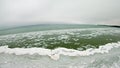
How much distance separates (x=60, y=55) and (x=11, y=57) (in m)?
1.93

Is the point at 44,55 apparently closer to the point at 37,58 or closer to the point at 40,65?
the point at 37,58

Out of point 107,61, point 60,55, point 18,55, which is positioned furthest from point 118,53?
point 18,55

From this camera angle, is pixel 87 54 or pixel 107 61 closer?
pixel 107 61

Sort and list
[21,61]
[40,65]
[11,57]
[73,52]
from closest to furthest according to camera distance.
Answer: [40,65] → [21,61] → [11,57] → [73,52]

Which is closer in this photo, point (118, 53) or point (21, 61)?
point (21, 61)

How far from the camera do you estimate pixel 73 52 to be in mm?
5492

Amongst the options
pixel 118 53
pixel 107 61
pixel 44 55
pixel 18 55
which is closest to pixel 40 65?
pixel 44 55

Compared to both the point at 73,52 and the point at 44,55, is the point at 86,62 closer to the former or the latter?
the point at 73,52

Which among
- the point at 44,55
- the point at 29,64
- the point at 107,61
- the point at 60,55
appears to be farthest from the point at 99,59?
the point at 29,64

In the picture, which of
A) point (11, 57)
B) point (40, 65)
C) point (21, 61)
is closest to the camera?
point (40, 65)

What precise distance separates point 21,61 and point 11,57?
61 cm

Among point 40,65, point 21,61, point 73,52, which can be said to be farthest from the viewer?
point 73,52

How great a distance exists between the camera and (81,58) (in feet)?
16.1

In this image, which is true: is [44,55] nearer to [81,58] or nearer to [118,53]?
[81,58]
